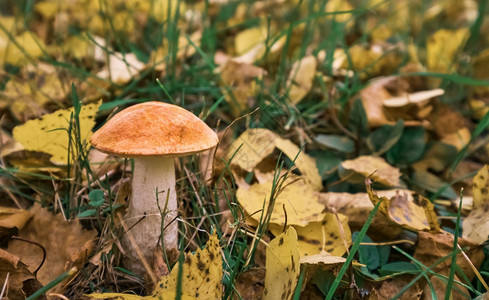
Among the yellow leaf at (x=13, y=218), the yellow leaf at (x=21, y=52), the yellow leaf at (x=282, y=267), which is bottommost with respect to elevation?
the yellow leaf at (x=13, y=218)

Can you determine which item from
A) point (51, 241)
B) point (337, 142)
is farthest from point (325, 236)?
point (51, 241)

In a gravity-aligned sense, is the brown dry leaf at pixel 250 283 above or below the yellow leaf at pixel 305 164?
below

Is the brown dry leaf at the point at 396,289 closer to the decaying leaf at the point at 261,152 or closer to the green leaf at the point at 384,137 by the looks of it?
the decaying leaf at the point at 261,152

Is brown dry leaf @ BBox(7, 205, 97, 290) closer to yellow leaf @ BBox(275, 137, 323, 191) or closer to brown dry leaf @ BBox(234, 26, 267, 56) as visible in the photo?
yellow leaf @ BBox(275, 137, 323, 191)

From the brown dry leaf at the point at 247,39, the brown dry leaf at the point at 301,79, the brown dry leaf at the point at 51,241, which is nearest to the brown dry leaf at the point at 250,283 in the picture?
the brown dry leaf at the point at 51,241

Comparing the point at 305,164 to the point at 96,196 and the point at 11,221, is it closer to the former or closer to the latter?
the point at 96,196

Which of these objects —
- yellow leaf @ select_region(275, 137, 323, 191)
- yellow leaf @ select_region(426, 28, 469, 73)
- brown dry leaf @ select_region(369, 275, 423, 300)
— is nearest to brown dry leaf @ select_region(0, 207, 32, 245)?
yellow leaf @ select_region(275, 137, 323, 191)

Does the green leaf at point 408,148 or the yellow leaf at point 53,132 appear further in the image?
the green leaf at point 408,148

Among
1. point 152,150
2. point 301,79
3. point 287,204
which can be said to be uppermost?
point 152,150

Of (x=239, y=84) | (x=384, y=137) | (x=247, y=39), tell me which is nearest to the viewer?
(x=384, y=137)
